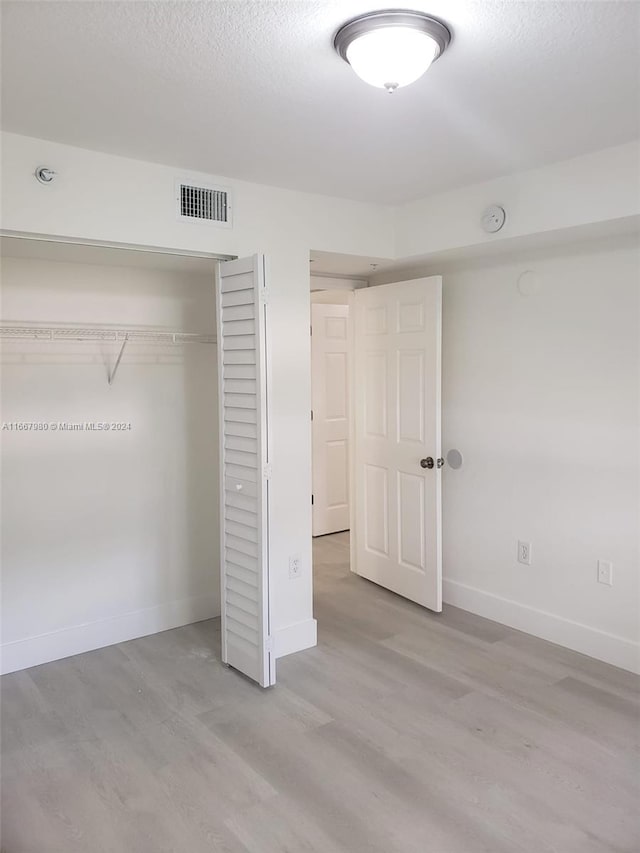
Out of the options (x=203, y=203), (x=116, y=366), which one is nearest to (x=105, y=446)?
(x=116, y=366)

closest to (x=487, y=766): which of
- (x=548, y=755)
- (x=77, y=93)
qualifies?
(x=548, y=755)

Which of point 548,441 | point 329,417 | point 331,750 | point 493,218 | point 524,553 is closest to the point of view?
point 331,750

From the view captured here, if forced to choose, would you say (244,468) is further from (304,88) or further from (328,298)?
(328,298)

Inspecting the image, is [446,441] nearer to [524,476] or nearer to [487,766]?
[524,476]

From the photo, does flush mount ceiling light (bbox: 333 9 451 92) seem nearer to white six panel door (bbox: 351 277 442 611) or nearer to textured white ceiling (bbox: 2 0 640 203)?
textured white ceiling (bbox: 2 0 640 203)

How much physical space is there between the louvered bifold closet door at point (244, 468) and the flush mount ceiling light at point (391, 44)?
1.20 meters

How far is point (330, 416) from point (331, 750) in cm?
346

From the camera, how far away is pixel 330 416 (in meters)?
5.79

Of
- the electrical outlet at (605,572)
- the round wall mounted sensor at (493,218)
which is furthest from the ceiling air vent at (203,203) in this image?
the electrical outlet at (605,572)

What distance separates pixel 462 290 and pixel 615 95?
1.76 meters

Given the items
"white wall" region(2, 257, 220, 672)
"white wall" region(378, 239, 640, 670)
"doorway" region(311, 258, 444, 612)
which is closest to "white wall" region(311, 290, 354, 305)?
"doorway" region(311, 258, 444, 612)

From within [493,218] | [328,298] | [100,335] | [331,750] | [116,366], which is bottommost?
[331,750]

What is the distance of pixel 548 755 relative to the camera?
2553 mm

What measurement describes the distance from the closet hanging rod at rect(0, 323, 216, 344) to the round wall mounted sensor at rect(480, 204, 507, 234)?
1627 mm
